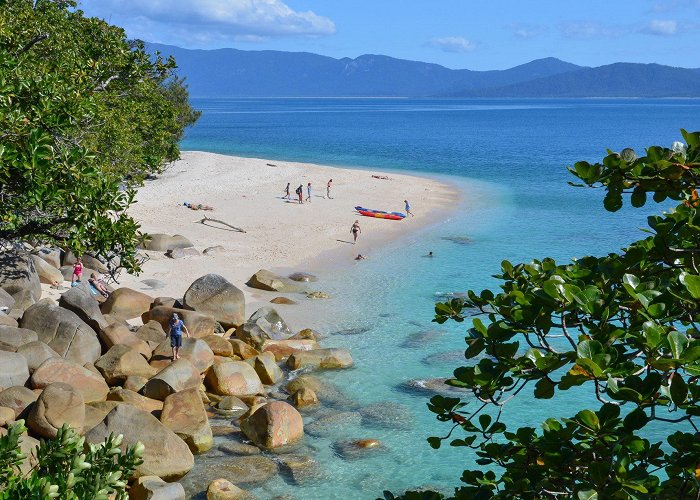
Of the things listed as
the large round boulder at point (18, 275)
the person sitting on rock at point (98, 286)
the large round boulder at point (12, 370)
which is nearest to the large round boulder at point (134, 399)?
the large round boulder at point (12, 370)

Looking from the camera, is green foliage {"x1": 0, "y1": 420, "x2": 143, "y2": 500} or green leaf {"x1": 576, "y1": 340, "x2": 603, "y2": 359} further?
green foliage {"x1": 0, "y1": 420, "x2": 143, "y2": 500}

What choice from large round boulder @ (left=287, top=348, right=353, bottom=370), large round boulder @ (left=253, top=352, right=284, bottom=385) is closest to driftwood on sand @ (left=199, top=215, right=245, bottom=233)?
large round boulder @ (left=287, top=348, right=353, bottom=370)

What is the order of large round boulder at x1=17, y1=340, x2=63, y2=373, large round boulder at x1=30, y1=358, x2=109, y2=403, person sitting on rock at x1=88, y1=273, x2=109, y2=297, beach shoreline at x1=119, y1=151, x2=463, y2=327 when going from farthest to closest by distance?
beach shoreline at x1=119, y1=151, x2=463, y2=327 → person sitting on rock at x1=88, y1=273, x2=109, y2=297 → large round boulder at x1=17, y1=340, x2=63, y2=373 → large round boulder at x1=30, y1=358, x2=109, y2=403

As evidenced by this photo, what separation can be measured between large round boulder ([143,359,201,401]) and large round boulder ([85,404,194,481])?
244cm

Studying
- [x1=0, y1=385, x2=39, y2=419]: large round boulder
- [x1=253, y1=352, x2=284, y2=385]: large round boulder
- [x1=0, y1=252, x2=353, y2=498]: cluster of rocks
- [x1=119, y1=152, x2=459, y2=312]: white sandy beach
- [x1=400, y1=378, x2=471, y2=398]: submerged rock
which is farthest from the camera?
[x1=119, y1=152, x2=459, y2=312]: white sandy beach

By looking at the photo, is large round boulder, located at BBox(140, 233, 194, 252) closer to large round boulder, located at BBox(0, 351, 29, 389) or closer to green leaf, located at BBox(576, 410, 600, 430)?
large round boulder, located at BBox(0, 351, 29, 389)

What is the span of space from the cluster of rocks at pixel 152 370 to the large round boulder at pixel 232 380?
3 cm

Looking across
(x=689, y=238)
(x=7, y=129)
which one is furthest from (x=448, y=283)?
(x=689, y=238)

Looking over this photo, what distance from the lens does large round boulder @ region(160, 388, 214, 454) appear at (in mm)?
14719

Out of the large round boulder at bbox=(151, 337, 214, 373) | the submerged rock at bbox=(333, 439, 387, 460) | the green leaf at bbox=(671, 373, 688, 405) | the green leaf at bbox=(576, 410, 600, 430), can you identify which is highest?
the green leaf at bbox=(671, 373, 688, 405)

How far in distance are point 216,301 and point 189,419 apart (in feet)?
24.5

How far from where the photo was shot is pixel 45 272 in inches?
894

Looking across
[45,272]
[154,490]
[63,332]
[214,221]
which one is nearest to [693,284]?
[154,490]

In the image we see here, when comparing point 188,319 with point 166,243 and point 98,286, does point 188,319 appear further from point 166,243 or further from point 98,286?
point 166,243
